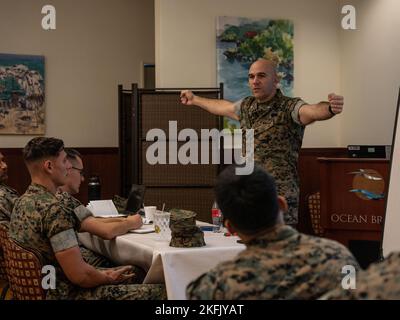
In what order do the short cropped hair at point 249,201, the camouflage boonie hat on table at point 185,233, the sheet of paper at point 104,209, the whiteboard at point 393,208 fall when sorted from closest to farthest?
the short cropped hair at point 249,201 < the camouflage boonie hat on table at point 185,233 < the whiteboard at point 393,208 < the sheet of paper at point 104,209

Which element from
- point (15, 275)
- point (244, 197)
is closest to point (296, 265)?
point (244, 197)

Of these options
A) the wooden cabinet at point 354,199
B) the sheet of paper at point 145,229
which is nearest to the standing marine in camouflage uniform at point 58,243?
the sheet of paper at point 145,229

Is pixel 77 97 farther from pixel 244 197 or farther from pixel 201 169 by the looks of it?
pixel 244 197

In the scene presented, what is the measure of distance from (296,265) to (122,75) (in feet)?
22.7

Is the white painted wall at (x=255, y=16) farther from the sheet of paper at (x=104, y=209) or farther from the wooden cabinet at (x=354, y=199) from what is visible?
the sheet of paper at (x=104, y=209)

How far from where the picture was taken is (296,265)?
159cm

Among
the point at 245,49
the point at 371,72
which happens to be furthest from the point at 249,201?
the point at 245,49

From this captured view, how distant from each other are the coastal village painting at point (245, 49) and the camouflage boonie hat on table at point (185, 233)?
4036 mm

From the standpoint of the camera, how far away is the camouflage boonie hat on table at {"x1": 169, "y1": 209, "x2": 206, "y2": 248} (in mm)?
3039

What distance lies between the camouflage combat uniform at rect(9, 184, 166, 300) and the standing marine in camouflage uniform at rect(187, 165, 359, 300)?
133cm

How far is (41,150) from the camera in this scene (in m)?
3.15

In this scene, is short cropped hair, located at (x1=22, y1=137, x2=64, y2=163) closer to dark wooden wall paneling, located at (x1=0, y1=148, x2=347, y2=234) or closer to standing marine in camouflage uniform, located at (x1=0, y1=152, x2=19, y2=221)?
standing marine in camouflage uniform, located at (x1=0, y1=152, x2=19, y2=221)

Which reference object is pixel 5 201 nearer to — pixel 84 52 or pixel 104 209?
pixel 104 209

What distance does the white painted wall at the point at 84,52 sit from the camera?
7738 millimetres
